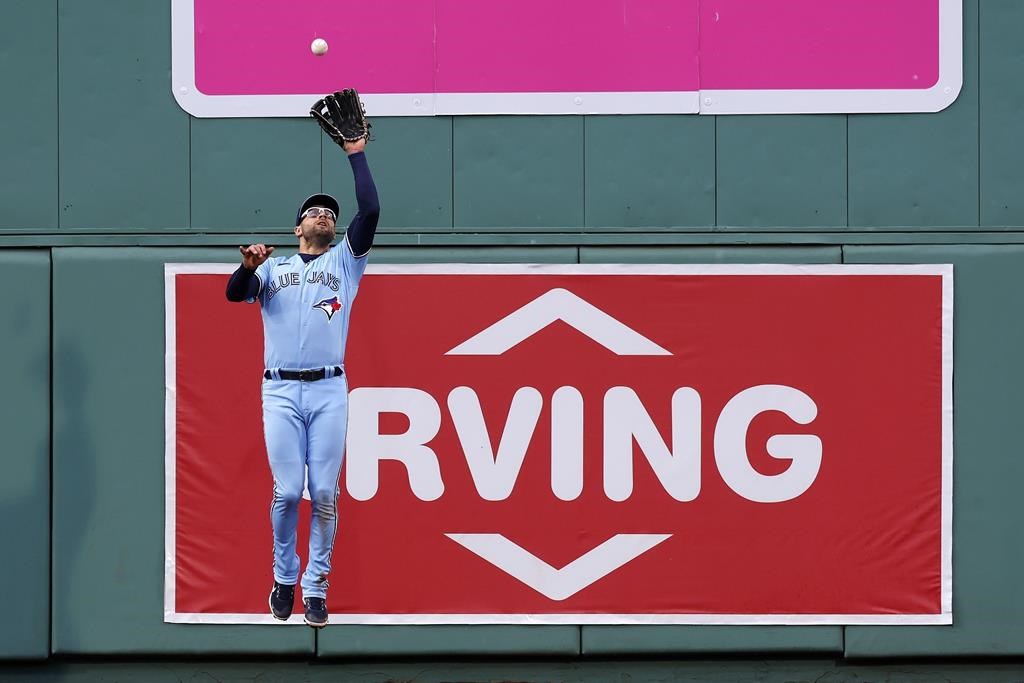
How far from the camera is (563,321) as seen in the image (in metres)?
7.68

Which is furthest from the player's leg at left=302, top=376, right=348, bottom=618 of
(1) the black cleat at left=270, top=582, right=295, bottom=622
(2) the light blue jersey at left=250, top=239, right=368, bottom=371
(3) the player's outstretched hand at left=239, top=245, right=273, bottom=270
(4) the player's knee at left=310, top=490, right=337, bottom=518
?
(3) the player's outstretched hand at left=239, top=245, right=273, bottom=270

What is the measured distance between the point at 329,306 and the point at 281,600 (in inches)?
64.1

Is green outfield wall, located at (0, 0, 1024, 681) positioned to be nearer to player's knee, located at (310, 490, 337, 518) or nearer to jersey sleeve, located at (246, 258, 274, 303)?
jersey sleeve, located at (246, 258, 274, 303)

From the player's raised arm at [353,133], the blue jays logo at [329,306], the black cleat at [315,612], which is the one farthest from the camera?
the black cleat at [315,612]

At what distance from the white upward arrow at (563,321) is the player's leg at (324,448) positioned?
0.90m

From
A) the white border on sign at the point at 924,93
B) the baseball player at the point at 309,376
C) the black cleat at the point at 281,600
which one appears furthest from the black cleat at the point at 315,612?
the white border on sign at the point at 924,93

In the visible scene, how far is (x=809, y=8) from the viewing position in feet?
25.3

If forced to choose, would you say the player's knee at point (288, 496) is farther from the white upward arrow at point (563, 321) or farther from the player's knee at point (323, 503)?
the white upward arrow at point (563, 321)

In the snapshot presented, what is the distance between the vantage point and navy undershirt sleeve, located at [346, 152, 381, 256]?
6.75 m

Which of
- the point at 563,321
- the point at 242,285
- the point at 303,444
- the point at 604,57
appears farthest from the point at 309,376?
the point at 604,57

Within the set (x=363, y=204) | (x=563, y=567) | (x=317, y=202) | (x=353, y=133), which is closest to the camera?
(x=363, y=204)

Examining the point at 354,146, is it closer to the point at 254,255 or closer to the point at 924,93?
the point at 254,255

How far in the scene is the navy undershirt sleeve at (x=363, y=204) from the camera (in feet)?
22.1

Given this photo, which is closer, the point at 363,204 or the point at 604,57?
the point at 363,204
